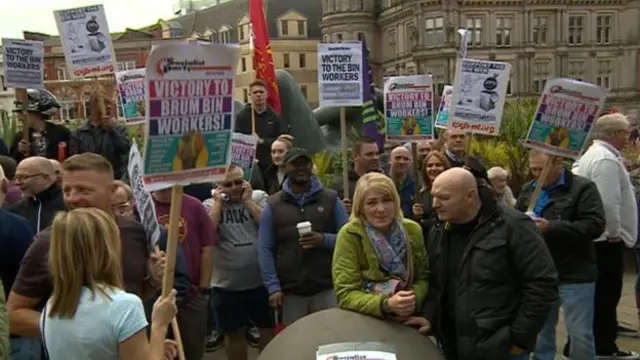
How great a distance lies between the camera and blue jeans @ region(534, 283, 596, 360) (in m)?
5.95

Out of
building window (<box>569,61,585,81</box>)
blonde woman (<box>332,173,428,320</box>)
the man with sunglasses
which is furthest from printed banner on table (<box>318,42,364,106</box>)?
building window (<box>569,61,585,81</box>)

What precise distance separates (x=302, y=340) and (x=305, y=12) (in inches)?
3010

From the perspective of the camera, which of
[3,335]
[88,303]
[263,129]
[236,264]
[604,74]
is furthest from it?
[604,74]

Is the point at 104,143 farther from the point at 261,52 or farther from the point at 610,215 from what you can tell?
the point at 610,215

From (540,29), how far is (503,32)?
12.1ft

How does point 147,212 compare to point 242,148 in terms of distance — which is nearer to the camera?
point 147,212

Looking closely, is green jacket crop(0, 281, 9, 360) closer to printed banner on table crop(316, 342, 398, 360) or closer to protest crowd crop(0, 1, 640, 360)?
protest crowd crop(0, 1, 640, 360)

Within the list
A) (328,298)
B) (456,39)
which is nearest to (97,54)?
(328,298)

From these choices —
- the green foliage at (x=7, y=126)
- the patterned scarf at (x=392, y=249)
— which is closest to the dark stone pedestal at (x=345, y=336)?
the patterned scarf at (x=392, y=249)

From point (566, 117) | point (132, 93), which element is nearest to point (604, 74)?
point (132, 93)

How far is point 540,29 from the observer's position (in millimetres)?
66000

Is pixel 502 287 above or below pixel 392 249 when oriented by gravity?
below

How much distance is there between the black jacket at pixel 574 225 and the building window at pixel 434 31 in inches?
2249

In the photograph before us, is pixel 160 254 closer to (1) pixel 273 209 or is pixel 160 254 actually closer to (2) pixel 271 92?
(1) pixel 273 209
